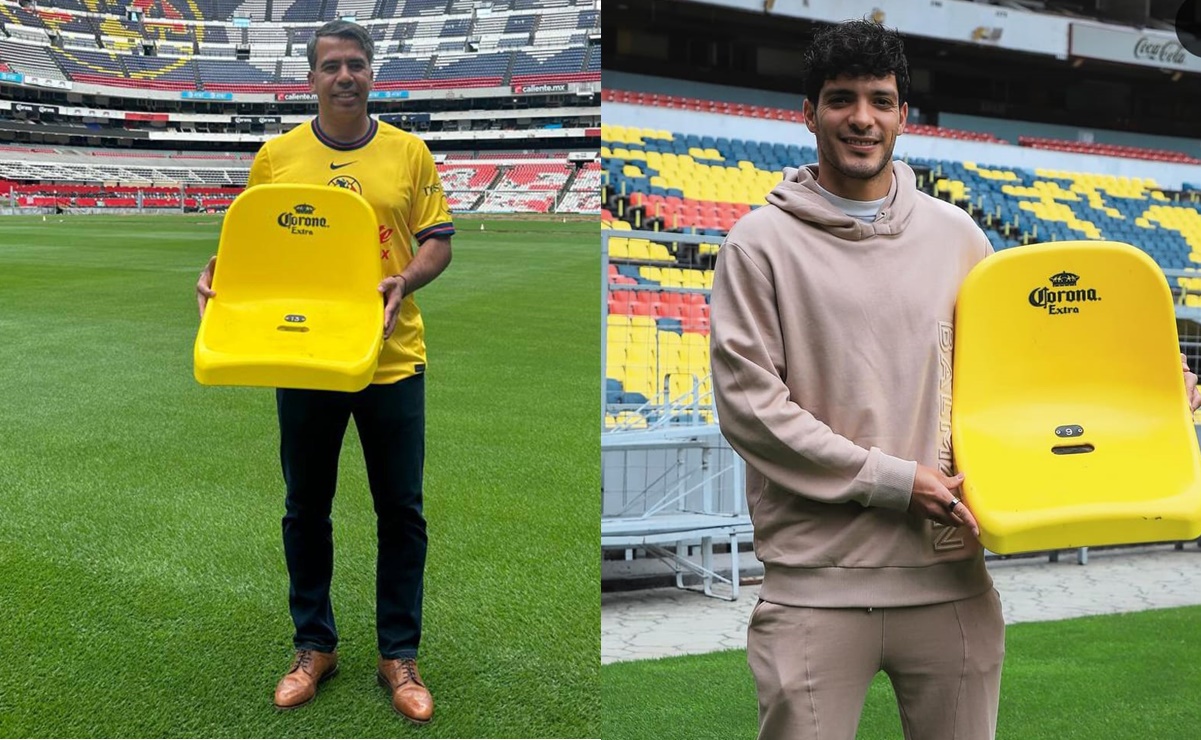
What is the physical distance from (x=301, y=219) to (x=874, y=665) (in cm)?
122

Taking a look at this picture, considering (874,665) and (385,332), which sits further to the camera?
(385,332)

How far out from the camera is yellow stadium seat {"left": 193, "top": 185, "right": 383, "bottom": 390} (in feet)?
6.02

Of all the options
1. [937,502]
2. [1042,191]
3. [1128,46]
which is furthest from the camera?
[1128,46]

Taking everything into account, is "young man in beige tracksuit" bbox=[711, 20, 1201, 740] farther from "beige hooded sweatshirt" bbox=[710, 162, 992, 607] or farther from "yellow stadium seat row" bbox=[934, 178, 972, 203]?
"yellow stadium seat row" bbox=[934, 178, 972, 203]

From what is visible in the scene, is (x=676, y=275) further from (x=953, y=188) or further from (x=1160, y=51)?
(x=1160, y=51)

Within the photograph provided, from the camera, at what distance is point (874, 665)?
121cm

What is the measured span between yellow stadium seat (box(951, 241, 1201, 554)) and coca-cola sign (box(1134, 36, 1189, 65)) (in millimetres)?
15861

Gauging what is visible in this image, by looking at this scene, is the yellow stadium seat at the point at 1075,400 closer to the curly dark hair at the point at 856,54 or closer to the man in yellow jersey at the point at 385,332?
the curly dark hair at the point at 856,54

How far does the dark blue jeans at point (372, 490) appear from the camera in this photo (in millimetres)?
2021

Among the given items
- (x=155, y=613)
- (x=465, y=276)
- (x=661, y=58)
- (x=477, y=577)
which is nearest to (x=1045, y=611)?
(x=477, y=577)

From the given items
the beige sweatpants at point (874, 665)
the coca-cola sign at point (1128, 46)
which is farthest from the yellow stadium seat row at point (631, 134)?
the beige sweatpants at point (874, 665)

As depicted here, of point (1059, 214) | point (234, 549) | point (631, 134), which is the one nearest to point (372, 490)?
point (234, 549)

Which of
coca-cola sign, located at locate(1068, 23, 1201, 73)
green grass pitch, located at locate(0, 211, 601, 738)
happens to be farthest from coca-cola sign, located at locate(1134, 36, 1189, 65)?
green grass pitch, located at locate(0, 211, 601, 738)

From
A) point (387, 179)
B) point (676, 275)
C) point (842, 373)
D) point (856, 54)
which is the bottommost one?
point (676, 275)
